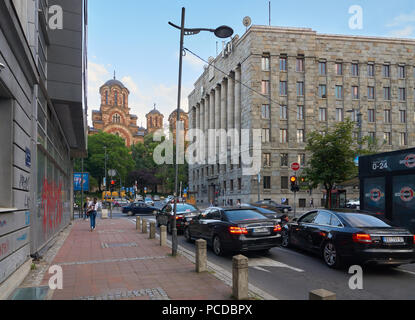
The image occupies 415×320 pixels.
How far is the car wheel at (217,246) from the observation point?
1027 centimetres

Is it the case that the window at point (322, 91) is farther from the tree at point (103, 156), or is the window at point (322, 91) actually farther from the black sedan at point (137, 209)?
the tree at point (103, 156)

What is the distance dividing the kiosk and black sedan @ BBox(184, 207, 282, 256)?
423 cm

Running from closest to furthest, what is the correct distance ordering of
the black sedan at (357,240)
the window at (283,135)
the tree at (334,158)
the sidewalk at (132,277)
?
the sidewalk at (132,277) → the black sedan at (357,240) → the tree at (334,158) → the window at (283,135)

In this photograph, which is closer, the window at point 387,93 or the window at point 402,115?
the window at point 387,93

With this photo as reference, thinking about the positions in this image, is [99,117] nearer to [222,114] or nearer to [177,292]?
[222,114]

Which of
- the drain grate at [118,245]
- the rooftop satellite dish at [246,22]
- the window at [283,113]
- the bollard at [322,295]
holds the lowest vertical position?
the drain grate at [118,245]

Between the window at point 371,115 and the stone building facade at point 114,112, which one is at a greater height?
the stone building facade at point 114,112

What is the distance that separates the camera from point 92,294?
6.27m

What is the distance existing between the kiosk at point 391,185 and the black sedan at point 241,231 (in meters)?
4.23

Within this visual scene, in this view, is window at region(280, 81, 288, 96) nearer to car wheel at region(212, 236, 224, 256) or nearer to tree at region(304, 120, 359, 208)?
tree at region(304, 120, 359, 208)

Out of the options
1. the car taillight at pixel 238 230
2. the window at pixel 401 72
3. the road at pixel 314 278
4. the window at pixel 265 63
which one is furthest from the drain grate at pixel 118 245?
the window at pixel 401 72

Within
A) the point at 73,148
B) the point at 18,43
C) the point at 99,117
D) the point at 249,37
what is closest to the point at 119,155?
the point at 99,117

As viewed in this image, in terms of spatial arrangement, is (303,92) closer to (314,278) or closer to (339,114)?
(339,114)
